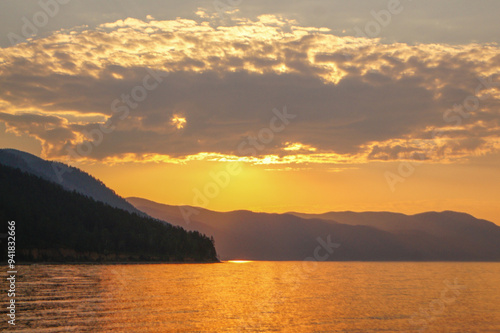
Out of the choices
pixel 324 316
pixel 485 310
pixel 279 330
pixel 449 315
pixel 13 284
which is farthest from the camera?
pixel 13 284

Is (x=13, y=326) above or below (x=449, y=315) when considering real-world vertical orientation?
above

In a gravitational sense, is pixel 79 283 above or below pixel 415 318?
above

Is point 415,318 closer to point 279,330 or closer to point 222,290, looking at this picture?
point 279,330

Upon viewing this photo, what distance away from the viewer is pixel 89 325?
226ft

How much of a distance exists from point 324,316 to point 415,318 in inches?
621

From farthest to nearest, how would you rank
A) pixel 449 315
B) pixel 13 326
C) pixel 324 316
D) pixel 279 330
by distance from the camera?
pixel 449 315 → pixel 324 316 → pixel 279 330 → pixel 13 326

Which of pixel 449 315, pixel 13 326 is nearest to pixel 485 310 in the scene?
pixel 449 315

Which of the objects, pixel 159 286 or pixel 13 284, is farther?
pixel 159 286

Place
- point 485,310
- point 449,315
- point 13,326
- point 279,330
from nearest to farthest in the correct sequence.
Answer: point 13,326, point 279,330, point 449,315, point 485,310

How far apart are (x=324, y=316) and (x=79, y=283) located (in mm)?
72358

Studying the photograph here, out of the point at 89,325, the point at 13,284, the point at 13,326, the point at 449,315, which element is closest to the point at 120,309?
the point at 89,325

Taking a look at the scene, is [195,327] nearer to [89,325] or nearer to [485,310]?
[89,325]

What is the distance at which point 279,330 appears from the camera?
232ft

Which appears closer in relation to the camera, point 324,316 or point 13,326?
point 13,326
